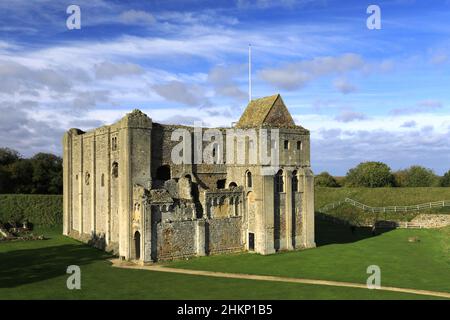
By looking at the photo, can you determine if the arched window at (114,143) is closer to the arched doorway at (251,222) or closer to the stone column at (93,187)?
the stone column at (93,187)

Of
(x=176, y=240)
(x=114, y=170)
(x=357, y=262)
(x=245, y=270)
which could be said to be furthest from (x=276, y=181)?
(x=114, y=170)

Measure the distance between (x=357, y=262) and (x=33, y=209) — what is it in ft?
135

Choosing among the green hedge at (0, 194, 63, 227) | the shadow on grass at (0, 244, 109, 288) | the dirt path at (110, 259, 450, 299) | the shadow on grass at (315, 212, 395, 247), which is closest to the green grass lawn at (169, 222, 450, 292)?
the shadow on grass at (315, 212, 395, 247)

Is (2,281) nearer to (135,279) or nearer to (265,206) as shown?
(135,279)

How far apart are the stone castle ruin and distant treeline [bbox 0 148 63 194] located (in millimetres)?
26835

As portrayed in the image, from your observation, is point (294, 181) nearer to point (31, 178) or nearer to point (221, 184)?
point (221, 184)

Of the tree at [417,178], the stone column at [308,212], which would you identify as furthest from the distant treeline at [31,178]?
the tree at [417,178]

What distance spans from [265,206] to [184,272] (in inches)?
390

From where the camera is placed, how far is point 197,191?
36.3 m

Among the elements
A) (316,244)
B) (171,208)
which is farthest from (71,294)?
(316,244)

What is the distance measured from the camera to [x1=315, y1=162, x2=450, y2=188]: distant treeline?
3258 inches

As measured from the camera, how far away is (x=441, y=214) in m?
52.8

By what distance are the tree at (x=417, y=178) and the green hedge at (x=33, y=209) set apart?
208ft

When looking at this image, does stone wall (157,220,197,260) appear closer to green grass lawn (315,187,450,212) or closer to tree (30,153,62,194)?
green grass lawn (315,187,450,212)
